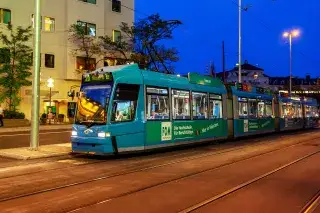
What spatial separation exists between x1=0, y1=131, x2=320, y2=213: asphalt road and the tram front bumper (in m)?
0.36

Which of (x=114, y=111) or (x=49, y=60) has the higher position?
(x=49, y=60)

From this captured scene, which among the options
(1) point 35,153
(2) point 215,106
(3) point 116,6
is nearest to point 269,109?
(2) point 215,106

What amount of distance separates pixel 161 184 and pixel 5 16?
111 ft

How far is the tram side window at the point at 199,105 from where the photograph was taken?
19.7m

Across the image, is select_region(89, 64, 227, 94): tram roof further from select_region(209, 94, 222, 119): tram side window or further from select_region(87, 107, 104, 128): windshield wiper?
select_region(87, 107, 104, 128): windshield wiper

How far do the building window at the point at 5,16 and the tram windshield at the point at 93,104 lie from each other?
26.9m

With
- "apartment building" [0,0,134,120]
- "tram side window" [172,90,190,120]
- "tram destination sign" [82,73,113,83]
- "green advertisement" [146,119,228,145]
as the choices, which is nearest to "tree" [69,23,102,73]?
"apartment building" [0,0,134,120]

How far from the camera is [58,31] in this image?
43.8 m

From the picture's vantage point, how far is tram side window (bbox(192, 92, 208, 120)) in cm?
1973

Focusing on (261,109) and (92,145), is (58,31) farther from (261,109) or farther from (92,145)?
(92,145)

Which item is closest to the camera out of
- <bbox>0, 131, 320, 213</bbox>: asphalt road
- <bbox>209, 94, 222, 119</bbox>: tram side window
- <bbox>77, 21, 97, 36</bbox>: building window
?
<bbox>0, 131, 320, 213</bbox>: asphalt road

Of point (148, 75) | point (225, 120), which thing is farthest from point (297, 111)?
point (148, 75)

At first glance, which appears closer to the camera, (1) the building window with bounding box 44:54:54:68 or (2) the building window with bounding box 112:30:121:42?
(1) the building window with bounding box 44:54:54:68

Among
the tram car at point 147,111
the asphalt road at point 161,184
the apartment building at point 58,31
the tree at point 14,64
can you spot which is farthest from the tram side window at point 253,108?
the tree at point 14,64
